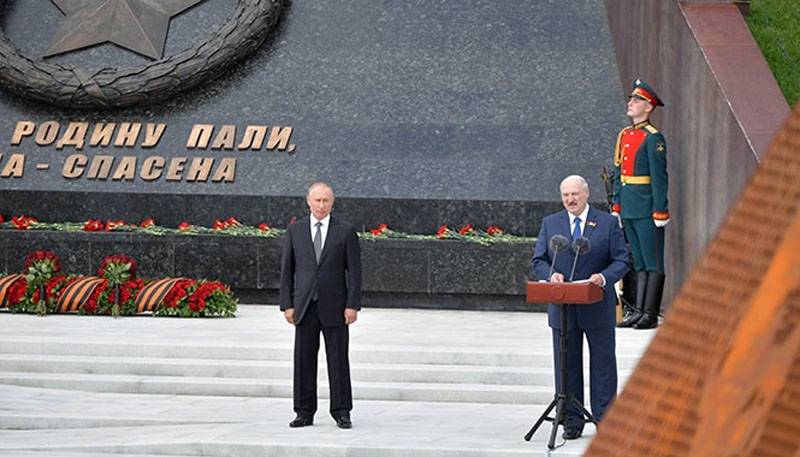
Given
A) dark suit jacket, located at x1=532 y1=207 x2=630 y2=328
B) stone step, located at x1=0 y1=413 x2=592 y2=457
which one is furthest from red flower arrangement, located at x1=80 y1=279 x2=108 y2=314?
dark suit jacket, located at x1=532 y1=207 x2=630 y2=328

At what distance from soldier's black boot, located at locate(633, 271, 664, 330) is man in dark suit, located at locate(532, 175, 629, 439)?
3.35 m

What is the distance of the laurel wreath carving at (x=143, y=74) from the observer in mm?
14266

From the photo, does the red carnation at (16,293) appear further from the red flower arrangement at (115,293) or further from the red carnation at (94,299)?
the red carnation at (94,299)

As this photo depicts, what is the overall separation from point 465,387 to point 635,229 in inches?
104

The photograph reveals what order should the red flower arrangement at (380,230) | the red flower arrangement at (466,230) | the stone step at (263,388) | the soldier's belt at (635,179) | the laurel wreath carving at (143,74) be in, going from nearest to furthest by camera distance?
the stone step at (263,388)
the soldier's belt at (635,179)
the red flower arrangement at (466,230)
the red flower arrangement at (380,230)
the laurel wreath carving at (143,74)

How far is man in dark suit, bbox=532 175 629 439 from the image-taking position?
24.3 ft

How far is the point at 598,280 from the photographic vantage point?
7.30 metres

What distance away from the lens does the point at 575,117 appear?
13.6 metres

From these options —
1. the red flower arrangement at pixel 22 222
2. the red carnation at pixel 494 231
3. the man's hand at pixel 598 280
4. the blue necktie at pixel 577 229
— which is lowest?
the man's hand at pixel 598 280

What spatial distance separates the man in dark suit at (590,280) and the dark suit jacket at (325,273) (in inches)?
43.8

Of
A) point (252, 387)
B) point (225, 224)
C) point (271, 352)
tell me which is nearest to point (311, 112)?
point (225, 224)

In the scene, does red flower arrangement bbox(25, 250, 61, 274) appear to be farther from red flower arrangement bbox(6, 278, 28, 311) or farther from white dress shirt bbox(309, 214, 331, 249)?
white dress shirt bbox(309, 214, 331, 249)

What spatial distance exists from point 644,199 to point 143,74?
552 cm

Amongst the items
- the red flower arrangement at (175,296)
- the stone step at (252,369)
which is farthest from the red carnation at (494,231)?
the stone step at (252,369)
